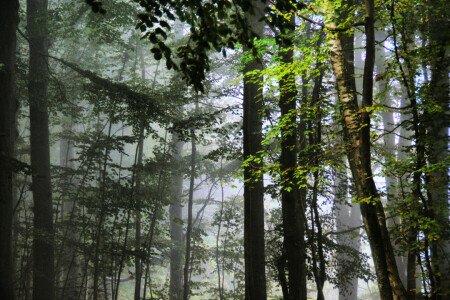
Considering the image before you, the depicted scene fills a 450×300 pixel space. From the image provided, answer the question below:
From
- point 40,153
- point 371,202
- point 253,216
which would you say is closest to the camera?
point 371,202

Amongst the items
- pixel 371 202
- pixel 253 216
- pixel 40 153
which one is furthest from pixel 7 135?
pixel 371 202

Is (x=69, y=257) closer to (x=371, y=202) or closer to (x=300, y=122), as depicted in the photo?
(x=300, y=122)

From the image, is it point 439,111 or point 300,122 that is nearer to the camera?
point 439,111

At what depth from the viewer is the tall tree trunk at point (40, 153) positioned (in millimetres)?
9727

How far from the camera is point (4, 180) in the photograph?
22.4 ft

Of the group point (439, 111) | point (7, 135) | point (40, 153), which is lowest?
point (439, 111)

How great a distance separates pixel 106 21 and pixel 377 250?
860cm

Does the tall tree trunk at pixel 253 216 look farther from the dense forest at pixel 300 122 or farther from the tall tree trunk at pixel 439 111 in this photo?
the tall tree trunk at pixel 439 111

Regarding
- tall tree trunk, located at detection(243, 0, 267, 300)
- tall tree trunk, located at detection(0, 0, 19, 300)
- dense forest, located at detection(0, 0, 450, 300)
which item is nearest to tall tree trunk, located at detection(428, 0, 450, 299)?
dense forest, located at detection(0, 0, 450, 300)

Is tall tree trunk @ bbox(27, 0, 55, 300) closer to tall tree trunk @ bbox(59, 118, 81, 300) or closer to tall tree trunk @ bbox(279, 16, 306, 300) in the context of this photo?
tall tree trunk @ bbox(59, 118, 81, 300)

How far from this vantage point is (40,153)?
1091 centimetres

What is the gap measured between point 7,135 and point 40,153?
394 centimetres

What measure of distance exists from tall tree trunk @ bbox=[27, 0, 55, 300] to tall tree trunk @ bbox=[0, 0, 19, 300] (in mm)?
2021

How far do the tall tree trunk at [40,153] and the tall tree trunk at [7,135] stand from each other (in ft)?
6.63
